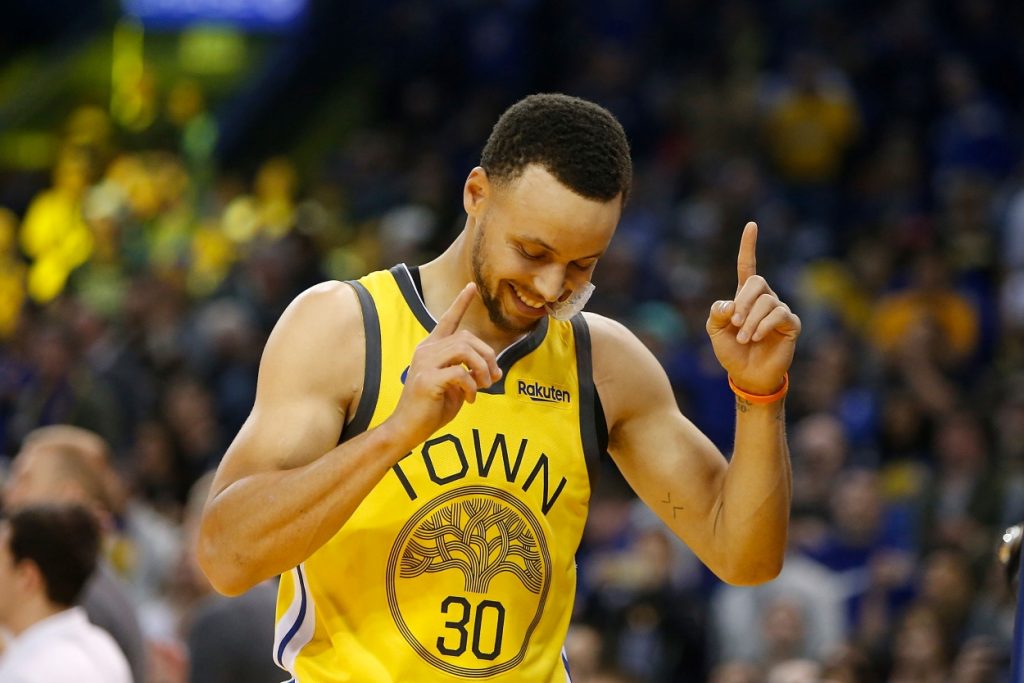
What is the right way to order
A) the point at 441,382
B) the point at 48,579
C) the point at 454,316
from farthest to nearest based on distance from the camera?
the point at 48,579, the point at 454,316, the point at 441,382

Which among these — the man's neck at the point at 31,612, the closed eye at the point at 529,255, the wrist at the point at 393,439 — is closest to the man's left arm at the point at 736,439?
the closed eye at the point at 529,255

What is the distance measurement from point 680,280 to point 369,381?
789 centimetres

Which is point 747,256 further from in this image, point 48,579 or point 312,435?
point 48,579

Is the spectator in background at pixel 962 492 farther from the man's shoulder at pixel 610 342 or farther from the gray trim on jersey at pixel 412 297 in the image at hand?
the gray trim on jersey at pixel 412 297

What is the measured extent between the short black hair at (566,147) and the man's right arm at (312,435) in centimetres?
32

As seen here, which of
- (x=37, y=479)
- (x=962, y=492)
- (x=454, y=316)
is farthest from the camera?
(x=962, y=492)

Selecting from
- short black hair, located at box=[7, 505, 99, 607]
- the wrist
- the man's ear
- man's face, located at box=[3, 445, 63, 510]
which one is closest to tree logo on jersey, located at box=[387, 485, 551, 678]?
the wrist

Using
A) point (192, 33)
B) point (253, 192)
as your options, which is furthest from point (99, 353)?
point (192, 33)

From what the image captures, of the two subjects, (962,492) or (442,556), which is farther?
(962,492)

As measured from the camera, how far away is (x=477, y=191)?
10.6 ft

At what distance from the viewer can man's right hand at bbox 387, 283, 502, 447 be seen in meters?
2.83

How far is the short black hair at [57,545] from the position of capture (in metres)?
4.66

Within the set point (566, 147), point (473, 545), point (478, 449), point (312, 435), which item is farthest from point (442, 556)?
point (566, 147)

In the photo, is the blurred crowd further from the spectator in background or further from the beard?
the beard
